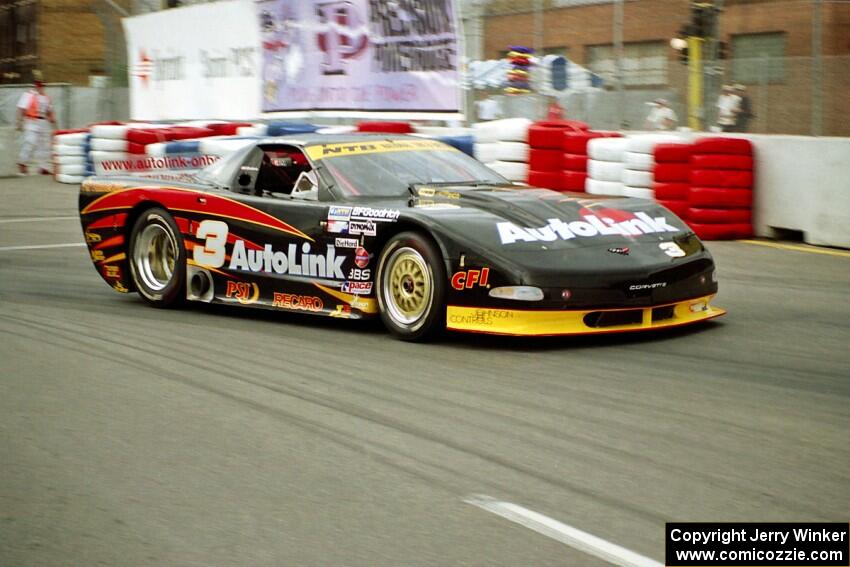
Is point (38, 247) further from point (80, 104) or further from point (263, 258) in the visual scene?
point (80, 104)

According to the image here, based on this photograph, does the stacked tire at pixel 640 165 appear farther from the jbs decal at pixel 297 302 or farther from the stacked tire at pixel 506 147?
the jbs decal at pixel 297 302

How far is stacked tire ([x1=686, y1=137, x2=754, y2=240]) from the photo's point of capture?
12133 millimetres

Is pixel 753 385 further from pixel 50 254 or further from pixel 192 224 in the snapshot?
pixel 50 254

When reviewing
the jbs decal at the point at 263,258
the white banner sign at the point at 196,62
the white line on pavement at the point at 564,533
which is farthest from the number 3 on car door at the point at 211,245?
the white banner sign at the point at 196,62

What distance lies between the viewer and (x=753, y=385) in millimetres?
5773

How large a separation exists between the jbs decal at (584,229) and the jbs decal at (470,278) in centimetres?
22

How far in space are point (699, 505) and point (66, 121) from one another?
28.3 m

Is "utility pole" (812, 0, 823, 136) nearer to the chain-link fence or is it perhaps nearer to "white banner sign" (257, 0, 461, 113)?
the chain-link fence

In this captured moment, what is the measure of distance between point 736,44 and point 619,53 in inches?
54.1

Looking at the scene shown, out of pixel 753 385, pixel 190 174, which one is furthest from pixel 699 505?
pixel 190 174

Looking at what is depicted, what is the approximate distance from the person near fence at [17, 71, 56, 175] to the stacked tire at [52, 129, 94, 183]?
7.88ft

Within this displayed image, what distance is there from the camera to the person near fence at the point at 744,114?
13.4m

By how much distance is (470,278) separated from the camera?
6695 millimetres

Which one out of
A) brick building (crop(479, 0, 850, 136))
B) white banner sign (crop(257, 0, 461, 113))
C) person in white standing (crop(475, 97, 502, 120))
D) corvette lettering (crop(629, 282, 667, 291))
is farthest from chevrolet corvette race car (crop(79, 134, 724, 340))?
white banner sign (crop(257, 0, 461, 113))
